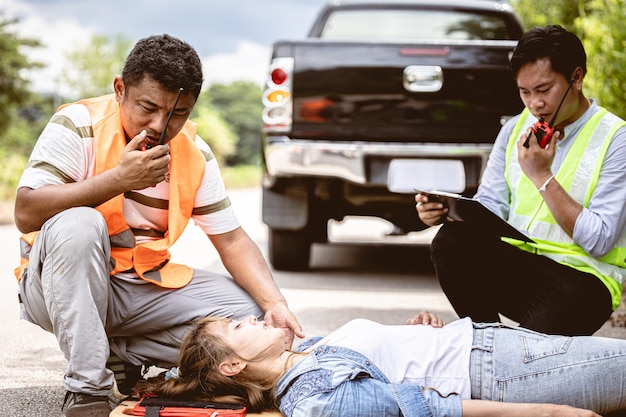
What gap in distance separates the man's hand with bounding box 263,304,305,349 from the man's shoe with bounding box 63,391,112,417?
733 mm

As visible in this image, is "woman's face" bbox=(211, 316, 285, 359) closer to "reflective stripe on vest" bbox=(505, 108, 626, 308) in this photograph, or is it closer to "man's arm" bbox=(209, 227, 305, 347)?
"man's arm" bbox=(209, 227, 305, 347)

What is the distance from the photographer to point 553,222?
12.2 feet

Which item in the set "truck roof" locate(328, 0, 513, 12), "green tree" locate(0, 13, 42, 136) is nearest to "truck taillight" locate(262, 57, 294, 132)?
"truck roof" locate(328, 0, 513, 12)

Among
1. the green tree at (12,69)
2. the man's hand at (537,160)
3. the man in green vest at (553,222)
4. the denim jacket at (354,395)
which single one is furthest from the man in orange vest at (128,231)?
the green tree at (12,69)

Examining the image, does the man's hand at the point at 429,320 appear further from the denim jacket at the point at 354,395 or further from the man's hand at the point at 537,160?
the man's hand at the point at 537,160

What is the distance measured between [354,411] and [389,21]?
18.4 feet

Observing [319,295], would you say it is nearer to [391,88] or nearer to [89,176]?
[391,88]

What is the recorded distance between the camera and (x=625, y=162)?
11.9 feet

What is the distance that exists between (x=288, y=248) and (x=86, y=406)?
13.8ft

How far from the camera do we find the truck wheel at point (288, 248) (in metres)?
7.13

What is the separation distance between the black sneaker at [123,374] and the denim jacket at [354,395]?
3.08 ft

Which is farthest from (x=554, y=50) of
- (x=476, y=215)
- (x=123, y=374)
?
(x=123, y=374)

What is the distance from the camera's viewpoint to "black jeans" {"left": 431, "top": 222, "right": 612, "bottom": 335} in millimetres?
3664

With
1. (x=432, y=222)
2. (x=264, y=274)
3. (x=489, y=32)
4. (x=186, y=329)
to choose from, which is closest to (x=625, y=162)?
(x=432, y=222)
